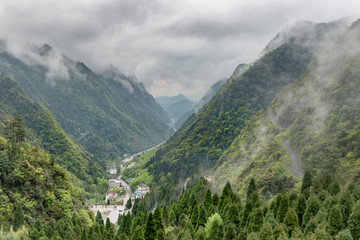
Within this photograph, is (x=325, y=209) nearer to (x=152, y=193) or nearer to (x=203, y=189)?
(x=203, y=189)

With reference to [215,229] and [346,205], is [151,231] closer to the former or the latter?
[215,229]

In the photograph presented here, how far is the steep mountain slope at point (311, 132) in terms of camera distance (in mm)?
71188

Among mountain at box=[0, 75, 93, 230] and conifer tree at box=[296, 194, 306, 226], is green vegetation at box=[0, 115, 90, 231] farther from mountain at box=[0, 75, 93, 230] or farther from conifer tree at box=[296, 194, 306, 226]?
conifer tree at box=[296, 194, 306, 226]

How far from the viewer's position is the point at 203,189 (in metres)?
A: 86.1

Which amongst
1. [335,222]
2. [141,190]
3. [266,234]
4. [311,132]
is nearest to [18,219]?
[266,234]

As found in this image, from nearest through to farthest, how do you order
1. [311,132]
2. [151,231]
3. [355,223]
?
[355,223], [151,231], [311,132]

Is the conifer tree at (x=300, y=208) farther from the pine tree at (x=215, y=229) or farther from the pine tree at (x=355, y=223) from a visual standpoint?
the pine tree at (x=215, y=229)

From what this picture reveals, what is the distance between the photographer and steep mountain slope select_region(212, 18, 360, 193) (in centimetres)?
7119

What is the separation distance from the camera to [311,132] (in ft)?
314

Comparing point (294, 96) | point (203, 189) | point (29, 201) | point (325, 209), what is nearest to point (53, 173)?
point (29, 201)

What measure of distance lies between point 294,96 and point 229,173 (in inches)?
2240

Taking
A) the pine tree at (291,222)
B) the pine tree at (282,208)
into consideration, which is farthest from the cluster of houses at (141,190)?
the pine tree at (291,222)

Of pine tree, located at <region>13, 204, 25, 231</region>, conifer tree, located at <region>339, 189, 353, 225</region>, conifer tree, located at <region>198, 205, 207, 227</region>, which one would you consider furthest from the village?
conifer tree, located at <region>339, 189, 353, 225</region>

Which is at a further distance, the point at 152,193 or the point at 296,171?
the point at 152,193
